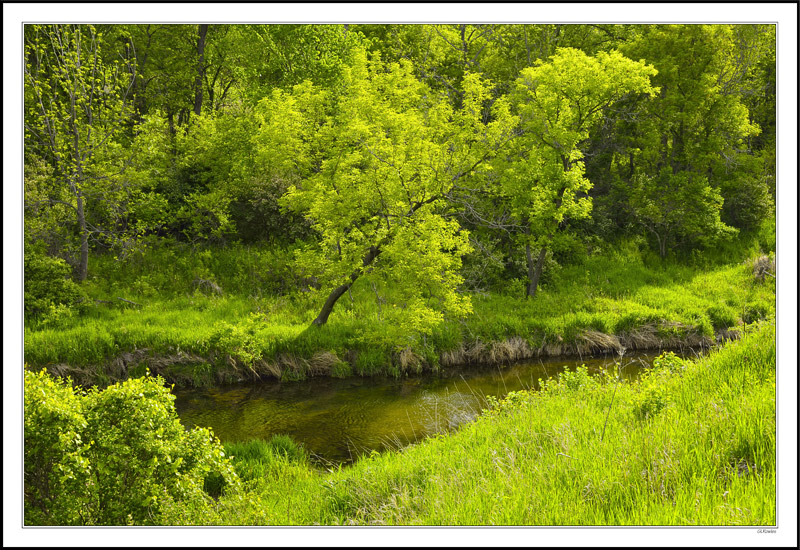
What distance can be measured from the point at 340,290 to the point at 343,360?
2436mm

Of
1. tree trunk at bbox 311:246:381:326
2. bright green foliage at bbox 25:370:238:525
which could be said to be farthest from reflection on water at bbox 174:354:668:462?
bright green foliage at bbox 25:370:238:525

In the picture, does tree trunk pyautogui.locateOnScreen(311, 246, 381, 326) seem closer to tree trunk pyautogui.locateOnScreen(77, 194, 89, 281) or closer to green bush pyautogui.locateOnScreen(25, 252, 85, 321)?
green bush pyautogui.locateOnScreen(25, 252, 85, 321)

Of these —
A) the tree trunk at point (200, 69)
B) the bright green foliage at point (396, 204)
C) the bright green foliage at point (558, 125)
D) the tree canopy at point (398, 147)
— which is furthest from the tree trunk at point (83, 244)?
the bright green foliage at point (558, 125)

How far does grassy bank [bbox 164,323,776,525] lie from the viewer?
4153 millimetres

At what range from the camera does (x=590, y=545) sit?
13.0 feet

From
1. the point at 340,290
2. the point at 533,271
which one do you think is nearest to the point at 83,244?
the point at 340,290

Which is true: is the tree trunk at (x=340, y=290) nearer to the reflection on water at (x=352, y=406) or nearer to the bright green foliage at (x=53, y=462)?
the reflection on water at (x=352, y=406)

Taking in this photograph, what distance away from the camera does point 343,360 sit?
56.3ft

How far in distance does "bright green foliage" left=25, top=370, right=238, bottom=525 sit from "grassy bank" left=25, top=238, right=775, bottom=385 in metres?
9.75

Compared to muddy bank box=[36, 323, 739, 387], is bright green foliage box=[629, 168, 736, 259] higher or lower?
higher

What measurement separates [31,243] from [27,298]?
232cm

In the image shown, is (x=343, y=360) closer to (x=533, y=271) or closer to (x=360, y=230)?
(x=360, y=230)

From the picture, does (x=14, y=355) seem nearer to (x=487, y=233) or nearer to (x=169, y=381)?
(x=169, y=381)

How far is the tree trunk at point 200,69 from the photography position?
26.9 m
